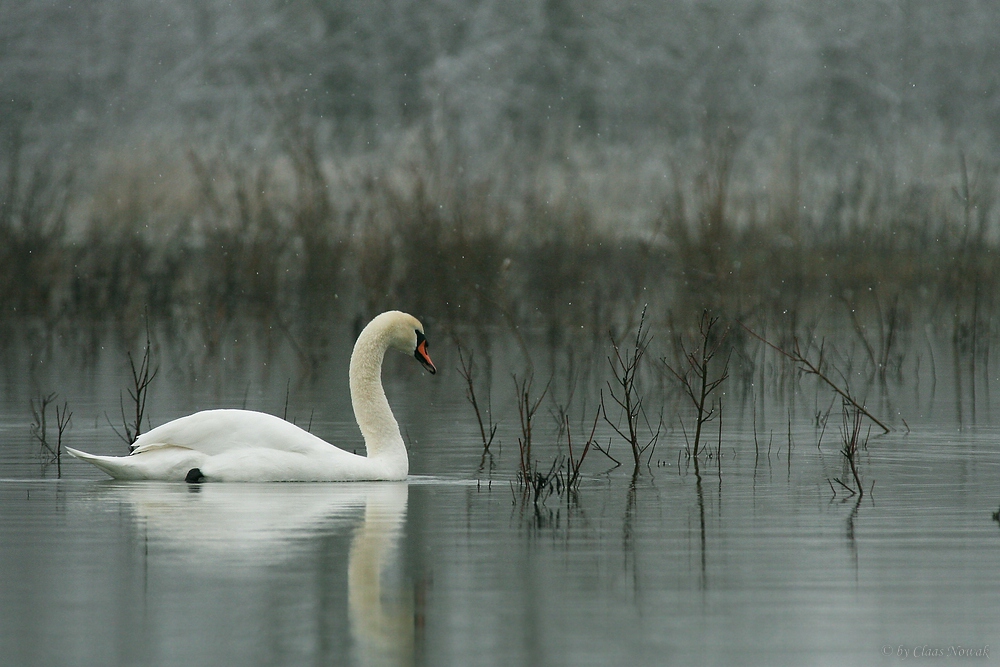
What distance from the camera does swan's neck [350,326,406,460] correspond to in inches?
390

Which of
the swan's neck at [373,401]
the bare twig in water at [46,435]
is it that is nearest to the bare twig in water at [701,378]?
the swan's neck at [373,401]

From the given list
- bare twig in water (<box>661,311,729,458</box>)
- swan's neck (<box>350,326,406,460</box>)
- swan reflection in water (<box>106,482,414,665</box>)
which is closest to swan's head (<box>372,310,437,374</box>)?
swan's neck (<box>350,326,406,460</box>)

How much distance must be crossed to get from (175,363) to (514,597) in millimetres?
11854

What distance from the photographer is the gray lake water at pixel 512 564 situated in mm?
5527

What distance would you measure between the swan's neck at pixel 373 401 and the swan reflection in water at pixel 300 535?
0.32 m

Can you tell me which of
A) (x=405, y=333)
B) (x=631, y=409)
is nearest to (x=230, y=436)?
(x=405, y=333)

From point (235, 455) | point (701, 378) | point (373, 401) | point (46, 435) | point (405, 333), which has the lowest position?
point (235, 455)

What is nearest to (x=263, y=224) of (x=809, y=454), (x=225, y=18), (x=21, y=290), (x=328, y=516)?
(x=21, y=290)

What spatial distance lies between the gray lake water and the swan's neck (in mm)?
343

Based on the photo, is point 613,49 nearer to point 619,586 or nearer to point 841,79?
point 841,79

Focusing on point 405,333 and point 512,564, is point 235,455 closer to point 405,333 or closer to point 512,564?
point 405,333

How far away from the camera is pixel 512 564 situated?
6895 millimetres

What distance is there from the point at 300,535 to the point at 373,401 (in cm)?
269

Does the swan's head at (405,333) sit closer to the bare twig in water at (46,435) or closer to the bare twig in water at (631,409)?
the bare twig in water at (631,409)
